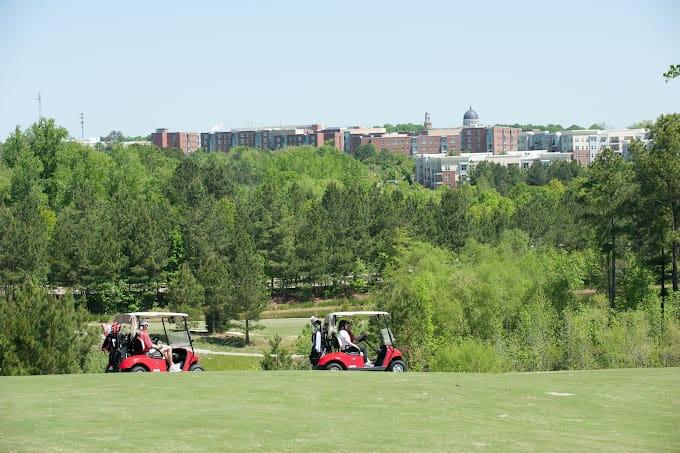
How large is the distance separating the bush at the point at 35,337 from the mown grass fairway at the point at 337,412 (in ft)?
21.5

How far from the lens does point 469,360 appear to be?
3884cm

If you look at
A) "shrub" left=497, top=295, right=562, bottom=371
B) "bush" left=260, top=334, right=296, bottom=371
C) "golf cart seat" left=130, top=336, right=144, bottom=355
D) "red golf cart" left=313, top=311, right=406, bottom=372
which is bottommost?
"shrub" left=497, top=295, right=562, bottom=371

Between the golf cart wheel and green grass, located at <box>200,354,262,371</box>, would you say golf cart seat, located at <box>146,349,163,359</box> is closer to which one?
the golf cart wheel

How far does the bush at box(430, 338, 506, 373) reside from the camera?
1506 inches

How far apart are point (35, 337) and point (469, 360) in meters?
17.2

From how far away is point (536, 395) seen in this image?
18.3 meters

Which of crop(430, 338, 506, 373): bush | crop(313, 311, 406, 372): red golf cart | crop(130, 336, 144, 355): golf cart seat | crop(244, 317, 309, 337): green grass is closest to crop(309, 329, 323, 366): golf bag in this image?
crop(313, 311, 406, 372): red golf cart

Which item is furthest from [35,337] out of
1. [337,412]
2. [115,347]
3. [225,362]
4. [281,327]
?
[281,327]

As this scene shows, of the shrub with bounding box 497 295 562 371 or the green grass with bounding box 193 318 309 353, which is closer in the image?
the shrub with bounding box 497 295 562 371

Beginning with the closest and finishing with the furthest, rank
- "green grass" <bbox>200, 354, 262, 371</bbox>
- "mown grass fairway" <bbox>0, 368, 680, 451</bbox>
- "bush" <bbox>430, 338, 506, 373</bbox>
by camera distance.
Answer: "mown grass fairway" <bbox>0, 368, 680, 451</bbox>, "bush" <bbox>430, 338, 506, 373</bbox>, "green grass" <bbox>200, 354, 262, 371</bbox>

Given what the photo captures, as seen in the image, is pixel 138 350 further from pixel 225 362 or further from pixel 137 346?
pixel 225 362

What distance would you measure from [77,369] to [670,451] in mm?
19371

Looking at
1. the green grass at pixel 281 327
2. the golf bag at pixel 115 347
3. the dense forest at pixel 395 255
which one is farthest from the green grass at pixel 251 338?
the golf bag at pixel 115 347

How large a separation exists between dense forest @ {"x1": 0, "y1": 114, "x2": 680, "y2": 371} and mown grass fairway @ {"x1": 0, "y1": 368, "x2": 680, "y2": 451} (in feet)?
36.5
